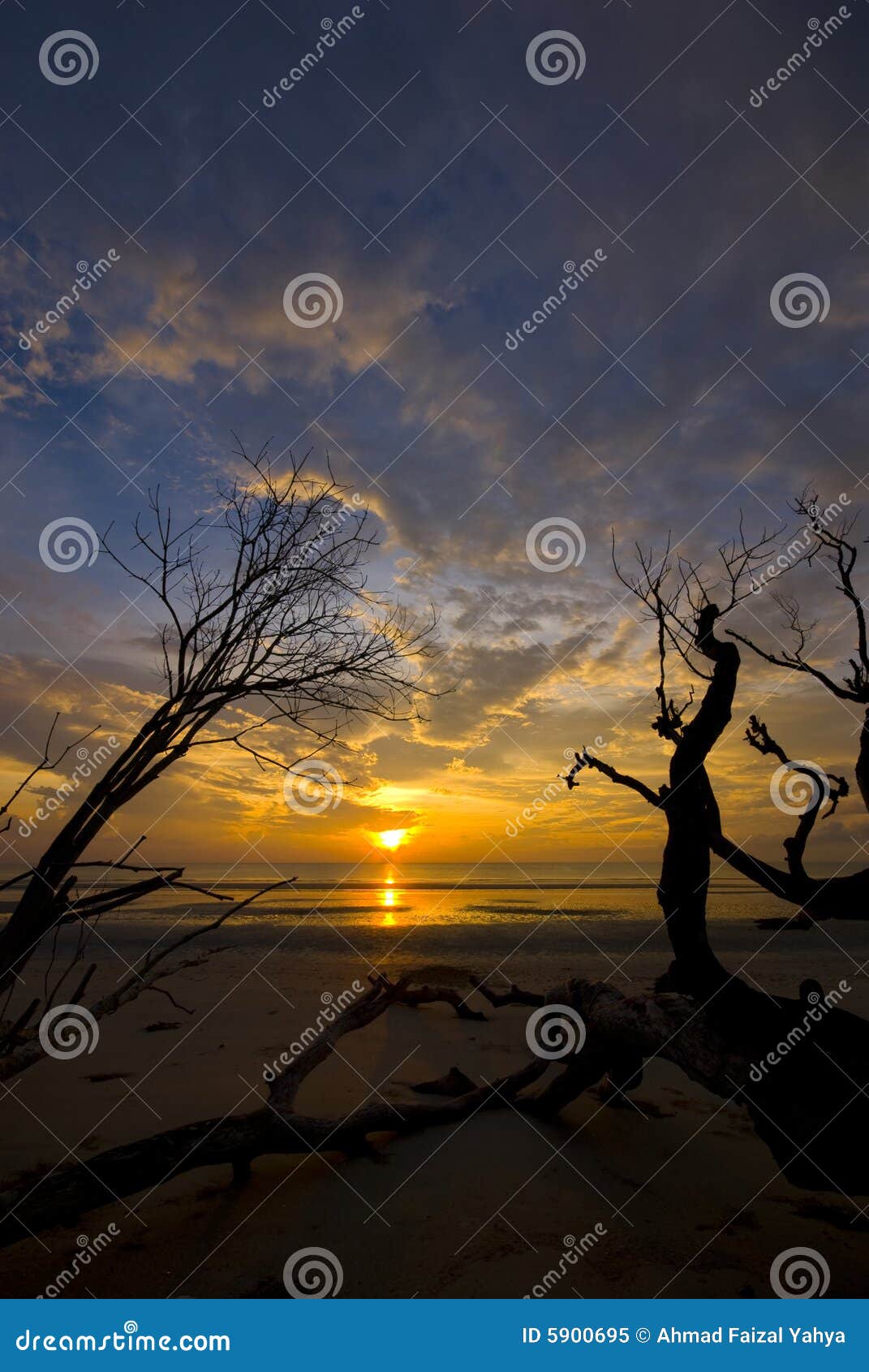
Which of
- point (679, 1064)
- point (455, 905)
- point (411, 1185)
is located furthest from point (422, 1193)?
point (455, 905)

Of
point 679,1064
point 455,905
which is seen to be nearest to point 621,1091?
point 679,1064

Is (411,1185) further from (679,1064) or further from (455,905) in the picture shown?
(455,905)

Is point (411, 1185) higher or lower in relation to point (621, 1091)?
lower

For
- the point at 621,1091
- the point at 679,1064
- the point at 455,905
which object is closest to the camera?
the point at 679,1064

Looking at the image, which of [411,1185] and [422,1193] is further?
[411,1185]

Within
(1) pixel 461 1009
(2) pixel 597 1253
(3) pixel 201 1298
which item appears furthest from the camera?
(1) pixel 461 1009

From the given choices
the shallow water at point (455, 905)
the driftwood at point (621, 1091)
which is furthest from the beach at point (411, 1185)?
the shallow water at point (455, 905)

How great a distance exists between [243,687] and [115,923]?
3047 cm

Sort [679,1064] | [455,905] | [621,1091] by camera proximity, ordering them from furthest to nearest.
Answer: [455,905], [621,1091], [679,1064]

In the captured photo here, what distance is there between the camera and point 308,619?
11.7ft

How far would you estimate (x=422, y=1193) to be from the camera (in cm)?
521

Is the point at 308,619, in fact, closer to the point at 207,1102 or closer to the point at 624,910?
the point at 207,1102

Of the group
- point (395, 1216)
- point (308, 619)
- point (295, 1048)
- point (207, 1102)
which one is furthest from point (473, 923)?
point (308, 619)

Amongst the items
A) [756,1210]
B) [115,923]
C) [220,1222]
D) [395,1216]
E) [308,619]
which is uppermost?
[308,619]
